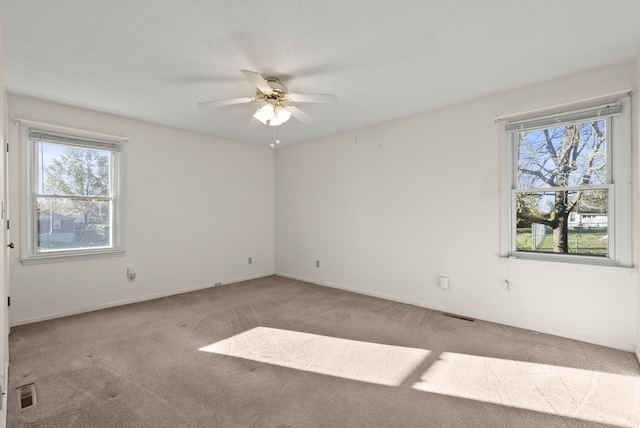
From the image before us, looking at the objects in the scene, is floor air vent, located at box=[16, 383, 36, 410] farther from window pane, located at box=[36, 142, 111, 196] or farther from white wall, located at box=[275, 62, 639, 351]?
white wall, located at box=[275, 62, 639, 351]

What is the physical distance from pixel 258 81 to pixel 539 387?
303 centimetres

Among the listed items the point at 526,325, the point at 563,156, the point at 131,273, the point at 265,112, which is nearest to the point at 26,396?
the point at 131,273

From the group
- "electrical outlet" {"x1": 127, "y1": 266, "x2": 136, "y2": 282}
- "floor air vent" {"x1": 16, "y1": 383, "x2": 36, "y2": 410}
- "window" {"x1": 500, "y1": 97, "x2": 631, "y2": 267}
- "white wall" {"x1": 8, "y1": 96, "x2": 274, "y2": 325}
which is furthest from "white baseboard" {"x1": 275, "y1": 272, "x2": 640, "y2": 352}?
"floor air vent" {"x1": 16, "y1": 383, "x2": 36, "y2": 410}

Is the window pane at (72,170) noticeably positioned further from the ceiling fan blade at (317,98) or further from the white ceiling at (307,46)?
the ceiling fan blade at (317,98)

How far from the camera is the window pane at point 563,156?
2.81 meters

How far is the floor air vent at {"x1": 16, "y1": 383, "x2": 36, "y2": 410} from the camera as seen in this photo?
193 cm

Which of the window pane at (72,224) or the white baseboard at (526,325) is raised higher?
the window pane at (72,224)

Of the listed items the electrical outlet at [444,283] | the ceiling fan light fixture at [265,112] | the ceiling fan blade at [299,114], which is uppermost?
the ceiling fan blade at [299,114]

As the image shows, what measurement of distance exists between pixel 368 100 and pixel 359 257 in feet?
7.38

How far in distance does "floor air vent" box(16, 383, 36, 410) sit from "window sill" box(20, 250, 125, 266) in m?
1.77

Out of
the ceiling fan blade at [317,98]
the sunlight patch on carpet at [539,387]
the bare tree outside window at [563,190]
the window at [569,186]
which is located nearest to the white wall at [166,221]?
the ceiling fan blade at [317,98]

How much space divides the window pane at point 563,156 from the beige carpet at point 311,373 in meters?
1.52

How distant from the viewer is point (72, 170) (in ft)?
12.0

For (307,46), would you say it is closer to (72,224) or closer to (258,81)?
(258,81)
